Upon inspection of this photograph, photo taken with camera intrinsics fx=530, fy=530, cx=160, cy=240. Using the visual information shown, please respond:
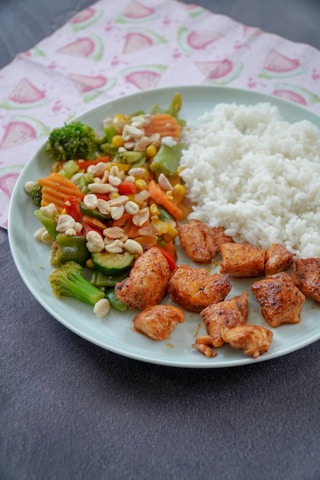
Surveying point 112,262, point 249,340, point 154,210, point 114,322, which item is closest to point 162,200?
point 154,210

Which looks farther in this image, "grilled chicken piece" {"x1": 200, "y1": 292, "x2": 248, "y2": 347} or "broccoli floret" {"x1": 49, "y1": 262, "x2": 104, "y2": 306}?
"broccoli floret" {"x1": 49, "y1": 262, "x2": 104, "y2": 306}

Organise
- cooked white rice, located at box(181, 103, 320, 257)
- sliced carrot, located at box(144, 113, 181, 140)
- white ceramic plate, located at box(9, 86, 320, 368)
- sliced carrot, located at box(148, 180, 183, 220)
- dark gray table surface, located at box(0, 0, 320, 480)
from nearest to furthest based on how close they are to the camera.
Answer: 1. dark gray table surface, located at box(0, 0, 320, 480)
2. white ceramic plate, located at box(9, 86, 320, 368)
3. cooked white rice, located at box(181, 103, 320, 257)
4. sliced carrot, located at box(148, 180, 183, 220)
5. sliced carrot, located at box(144, 113, 181, 140)

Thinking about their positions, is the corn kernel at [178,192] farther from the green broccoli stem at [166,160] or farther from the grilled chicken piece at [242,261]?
the grilled chicken piece at [242,261]

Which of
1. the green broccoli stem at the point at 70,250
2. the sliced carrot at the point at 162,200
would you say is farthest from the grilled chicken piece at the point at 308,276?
the green broccoli stem at the point at 70,250

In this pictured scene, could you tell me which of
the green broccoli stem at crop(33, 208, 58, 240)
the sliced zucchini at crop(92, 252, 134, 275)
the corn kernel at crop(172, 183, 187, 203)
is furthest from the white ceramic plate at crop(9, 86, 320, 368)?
the corn kernel at crop(172, 183, 187, 203)

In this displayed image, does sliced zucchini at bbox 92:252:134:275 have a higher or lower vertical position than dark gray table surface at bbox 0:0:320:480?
higher

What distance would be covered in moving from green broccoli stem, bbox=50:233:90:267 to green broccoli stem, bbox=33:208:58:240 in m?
0.11

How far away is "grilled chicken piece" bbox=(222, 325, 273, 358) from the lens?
297 cm

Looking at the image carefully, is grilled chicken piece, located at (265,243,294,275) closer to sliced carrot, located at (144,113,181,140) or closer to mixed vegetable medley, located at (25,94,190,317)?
mixed vegetable medley, located at (25,94,190,317)

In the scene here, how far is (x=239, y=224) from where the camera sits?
3.87m

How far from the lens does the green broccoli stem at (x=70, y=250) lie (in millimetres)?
3549

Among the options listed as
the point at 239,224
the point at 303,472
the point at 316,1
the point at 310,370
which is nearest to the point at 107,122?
the point at 239,224

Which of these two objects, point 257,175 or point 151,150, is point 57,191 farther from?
point 257,175

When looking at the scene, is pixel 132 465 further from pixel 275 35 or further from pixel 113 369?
pixel 275 35
